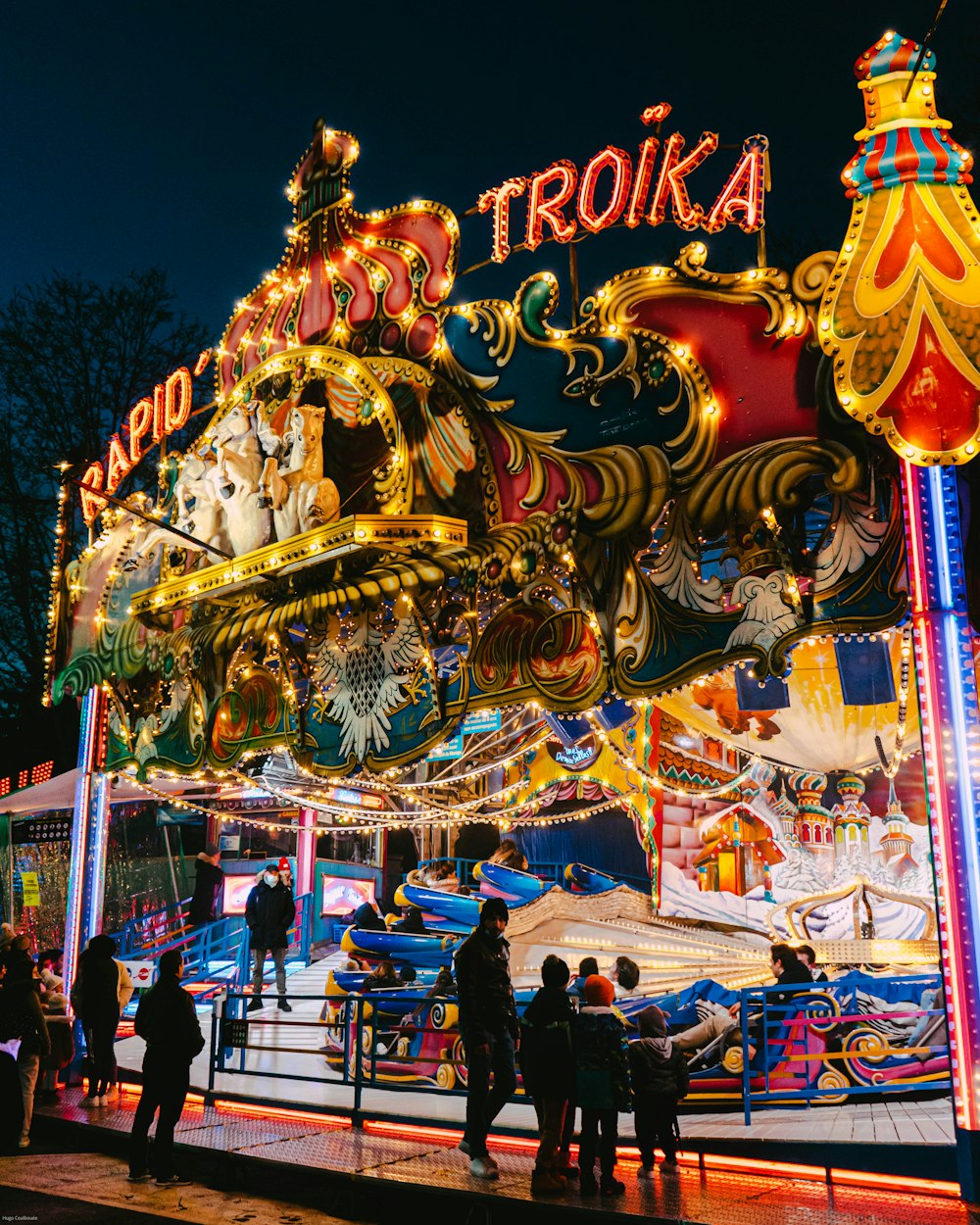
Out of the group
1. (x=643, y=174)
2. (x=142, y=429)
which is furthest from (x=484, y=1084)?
(x=142, y=429)

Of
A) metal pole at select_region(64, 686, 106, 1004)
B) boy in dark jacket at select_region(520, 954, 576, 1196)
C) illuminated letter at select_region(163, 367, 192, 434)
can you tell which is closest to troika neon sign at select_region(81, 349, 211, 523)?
illuminated letter at select_region(163, 367, 192, 434)

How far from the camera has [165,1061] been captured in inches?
319

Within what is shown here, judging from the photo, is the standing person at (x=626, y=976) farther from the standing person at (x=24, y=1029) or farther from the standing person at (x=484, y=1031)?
the standing person at (x=24, y=1029)

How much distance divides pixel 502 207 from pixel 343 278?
202cm

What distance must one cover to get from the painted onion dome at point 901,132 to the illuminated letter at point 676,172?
163 centimetres

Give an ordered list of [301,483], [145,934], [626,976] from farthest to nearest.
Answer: [145,934] → [626,976] → [301,483]

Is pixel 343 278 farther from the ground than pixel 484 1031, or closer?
farther from the ground

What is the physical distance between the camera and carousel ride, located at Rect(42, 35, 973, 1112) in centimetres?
823

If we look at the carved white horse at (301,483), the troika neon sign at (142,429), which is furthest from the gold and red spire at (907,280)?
the troika neon sign at (142,429)

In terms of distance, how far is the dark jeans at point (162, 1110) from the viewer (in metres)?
8.14

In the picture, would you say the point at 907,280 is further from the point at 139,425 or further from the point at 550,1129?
the point at 139,425

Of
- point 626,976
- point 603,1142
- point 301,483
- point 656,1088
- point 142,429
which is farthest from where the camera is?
point 142,429

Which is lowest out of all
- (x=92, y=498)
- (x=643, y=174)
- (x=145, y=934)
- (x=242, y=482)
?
(x=145, y=934)

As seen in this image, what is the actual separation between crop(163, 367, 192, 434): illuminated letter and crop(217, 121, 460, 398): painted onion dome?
0.46 meters
